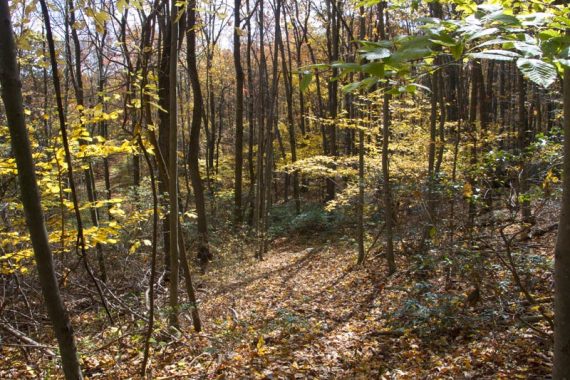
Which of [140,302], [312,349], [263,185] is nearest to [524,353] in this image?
[312,349]

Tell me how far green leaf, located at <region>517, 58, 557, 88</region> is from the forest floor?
3.88 metres

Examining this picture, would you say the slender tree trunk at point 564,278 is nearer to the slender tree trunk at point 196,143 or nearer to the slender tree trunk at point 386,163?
the slender tree trunk at point 196,143

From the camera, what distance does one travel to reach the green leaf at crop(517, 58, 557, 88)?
86 centimetres

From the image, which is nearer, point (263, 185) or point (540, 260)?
point (540, 260)

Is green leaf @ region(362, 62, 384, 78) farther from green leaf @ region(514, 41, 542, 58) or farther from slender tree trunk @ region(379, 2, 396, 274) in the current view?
slender tree trunk @ region(379, 2, 396, 274)

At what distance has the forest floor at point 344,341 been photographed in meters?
4.53

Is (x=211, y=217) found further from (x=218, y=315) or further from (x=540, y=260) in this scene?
(x=540, y=260)

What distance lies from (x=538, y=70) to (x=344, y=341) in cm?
572

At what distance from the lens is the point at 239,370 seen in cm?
481

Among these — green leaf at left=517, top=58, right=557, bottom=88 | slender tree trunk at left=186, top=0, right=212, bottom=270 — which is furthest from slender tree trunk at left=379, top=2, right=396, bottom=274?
green leaf at left=517, top=58, right=557, bottom=88

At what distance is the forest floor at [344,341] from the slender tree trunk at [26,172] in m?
2.36

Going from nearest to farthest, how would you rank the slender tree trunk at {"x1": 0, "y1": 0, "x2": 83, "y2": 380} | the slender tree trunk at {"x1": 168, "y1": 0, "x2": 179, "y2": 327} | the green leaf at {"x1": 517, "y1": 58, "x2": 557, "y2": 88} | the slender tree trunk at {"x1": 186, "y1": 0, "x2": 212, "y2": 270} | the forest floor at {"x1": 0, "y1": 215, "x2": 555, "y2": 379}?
the green leaf at {"x1": 517, "y1": 58, "x2": 557, "y2": 88}, the slender tree trunk at {"x1": 0, "y1": 0, "x2": 83, "y2": 380}, the forest floor at {"x1": 0, "y1": 215, "x2": 555, "y2": 379}, the slender tree trunk at {"x1": 168, "y1": 0, "x2": 179, "y2": 327}, the slender tree trunk at {"x1": 186, "y1": 0, "x2": 212, "y2": 270}

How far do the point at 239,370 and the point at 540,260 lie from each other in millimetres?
4132

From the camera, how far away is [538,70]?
2.97 ft
